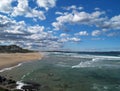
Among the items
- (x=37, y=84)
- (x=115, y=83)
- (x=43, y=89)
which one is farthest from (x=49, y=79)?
(x=115, y=83)

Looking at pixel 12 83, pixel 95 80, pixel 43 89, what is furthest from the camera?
pixel 95 80

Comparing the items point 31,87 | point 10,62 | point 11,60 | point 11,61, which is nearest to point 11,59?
point 11,60

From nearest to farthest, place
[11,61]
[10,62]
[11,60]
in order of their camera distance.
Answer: [10,62]
[11,61]
[11,60]

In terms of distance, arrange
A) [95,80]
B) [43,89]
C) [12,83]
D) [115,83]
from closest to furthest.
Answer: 1. [43,89]
2. [12,83]
3. [115,83]
4. [95,80]

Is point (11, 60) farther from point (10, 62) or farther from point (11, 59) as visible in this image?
point (10, 62)

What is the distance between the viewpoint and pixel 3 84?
27.6 m

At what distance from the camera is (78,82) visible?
31297 mm

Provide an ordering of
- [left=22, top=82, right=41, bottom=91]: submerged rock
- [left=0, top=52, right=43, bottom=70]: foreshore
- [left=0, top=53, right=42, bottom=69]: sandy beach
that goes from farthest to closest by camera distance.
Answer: [left=0, top=53, right=42, bottom=69]: sandy beach < [left=0, top=52, right=43, bottom=70]: foreshore < [left=22, top=82, right=41, bottom=91]: submerged rock

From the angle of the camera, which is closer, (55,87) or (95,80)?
(55,87)

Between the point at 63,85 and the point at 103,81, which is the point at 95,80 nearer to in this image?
the point at 103,81

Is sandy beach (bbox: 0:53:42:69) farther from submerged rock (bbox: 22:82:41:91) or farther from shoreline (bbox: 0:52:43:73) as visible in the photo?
submerged rock (bbox: 22:82:41:91)

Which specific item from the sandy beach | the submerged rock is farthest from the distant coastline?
the submerged rock

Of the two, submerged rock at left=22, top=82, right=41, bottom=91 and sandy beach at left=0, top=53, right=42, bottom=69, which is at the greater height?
sandy beach at left=0, top=53, right=42, bottom=69

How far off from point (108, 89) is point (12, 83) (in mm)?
11518
